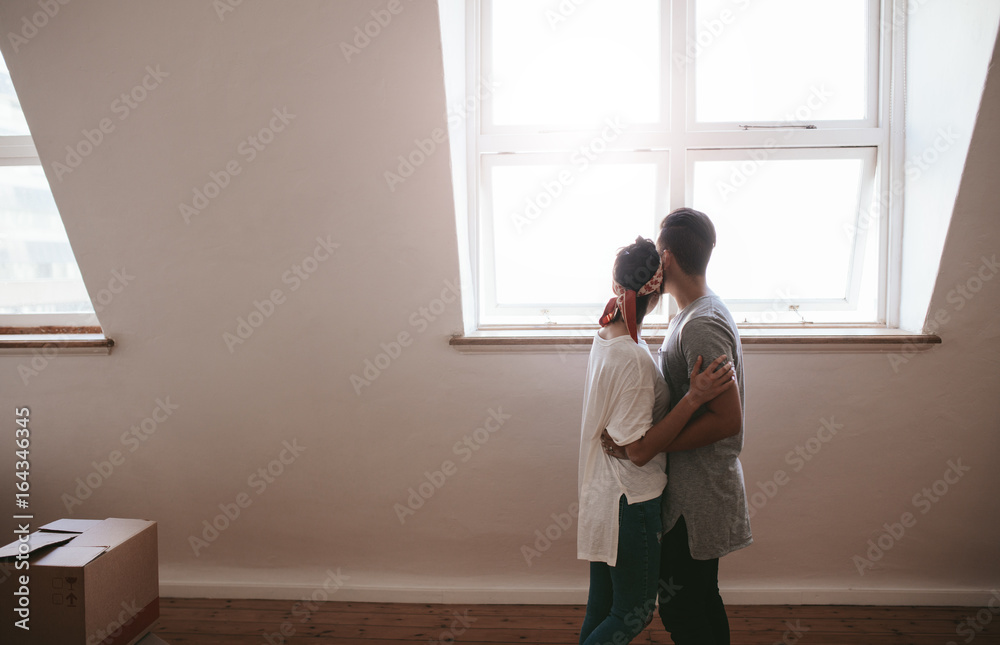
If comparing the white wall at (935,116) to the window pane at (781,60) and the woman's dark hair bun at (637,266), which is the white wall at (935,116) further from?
the woman's dark hair bun at (637,266)

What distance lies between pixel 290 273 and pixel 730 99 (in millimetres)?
1885

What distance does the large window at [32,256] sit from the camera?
2504 millimetres

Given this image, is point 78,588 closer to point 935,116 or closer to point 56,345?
point 56,345

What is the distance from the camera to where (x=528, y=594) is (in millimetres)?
A: 2328

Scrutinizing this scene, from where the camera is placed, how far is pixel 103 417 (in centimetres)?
238

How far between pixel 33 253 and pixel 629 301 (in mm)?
2633

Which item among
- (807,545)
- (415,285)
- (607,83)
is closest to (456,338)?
(415,285)

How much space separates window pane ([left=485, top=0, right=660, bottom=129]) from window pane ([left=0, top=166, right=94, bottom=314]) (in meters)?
2.01

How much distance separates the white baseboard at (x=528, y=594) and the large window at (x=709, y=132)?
1100 millimetres

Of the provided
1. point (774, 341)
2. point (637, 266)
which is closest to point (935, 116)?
point (774, 341)

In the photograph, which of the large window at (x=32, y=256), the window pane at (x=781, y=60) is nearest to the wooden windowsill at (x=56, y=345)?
the large window at (x=32, y=256)

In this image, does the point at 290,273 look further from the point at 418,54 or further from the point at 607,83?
the point at 607,83

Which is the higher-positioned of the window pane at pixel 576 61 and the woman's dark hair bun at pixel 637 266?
the window pane at pixel 576 61

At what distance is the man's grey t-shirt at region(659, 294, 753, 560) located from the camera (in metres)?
1.40
